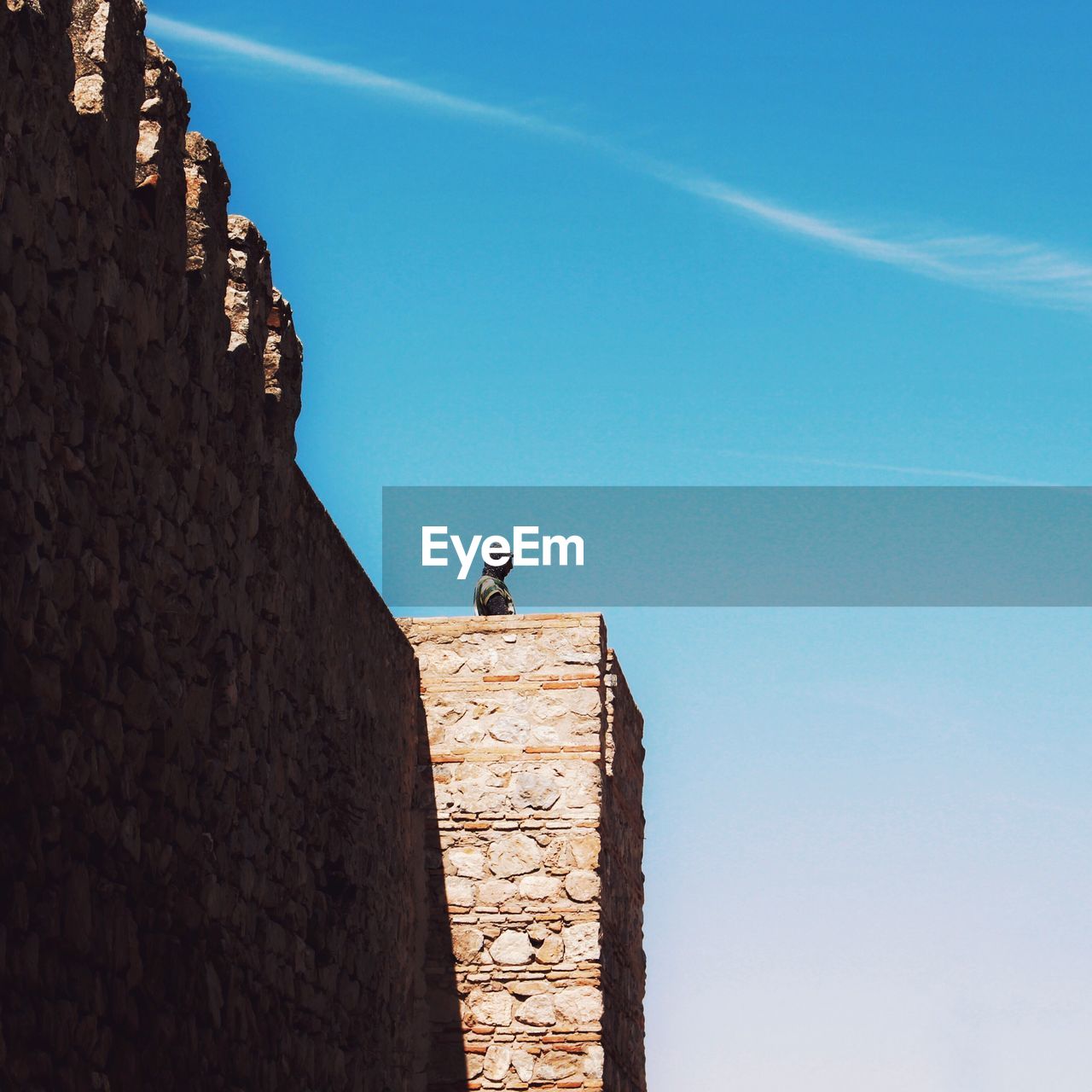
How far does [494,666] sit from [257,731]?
12.3 feet

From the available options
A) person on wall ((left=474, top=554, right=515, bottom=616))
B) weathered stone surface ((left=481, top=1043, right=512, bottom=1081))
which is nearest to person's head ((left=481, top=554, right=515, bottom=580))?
person on wall ((left=474, top=554, right=515, bottom=616))

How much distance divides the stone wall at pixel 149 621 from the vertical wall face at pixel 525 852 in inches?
75.0

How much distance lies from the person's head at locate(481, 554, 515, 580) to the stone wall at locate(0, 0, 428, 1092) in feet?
9.68

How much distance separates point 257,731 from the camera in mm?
6586

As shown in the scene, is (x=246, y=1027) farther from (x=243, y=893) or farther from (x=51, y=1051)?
(x=51, y=1051)

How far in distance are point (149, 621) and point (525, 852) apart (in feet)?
16.0

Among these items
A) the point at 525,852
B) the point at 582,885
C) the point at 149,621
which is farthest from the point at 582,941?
the point at 149,621

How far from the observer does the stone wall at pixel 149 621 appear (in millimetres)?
4504

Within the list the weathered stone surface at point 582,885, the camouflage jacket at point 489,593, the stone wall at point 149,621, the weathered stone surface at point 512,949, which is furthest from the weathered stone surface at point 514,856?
the stone wall at point 149,621

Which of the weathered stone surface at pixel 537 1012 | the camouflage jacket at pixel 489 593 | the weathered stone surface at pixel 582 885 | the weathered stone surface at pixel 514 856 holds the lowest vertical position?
the weathered stone surface at pixel 537 1012

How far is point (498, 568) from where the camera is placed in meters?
10.9

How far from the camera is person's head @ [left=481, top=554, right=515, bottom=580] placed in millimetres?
10859

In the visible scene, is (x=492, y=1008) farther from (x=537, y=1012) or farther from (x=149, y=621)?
(x=149, y=621)

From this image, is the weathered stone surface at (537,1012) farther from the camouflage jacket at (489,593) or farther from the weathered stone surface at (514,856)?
the camouflage jacket at (489,593)
